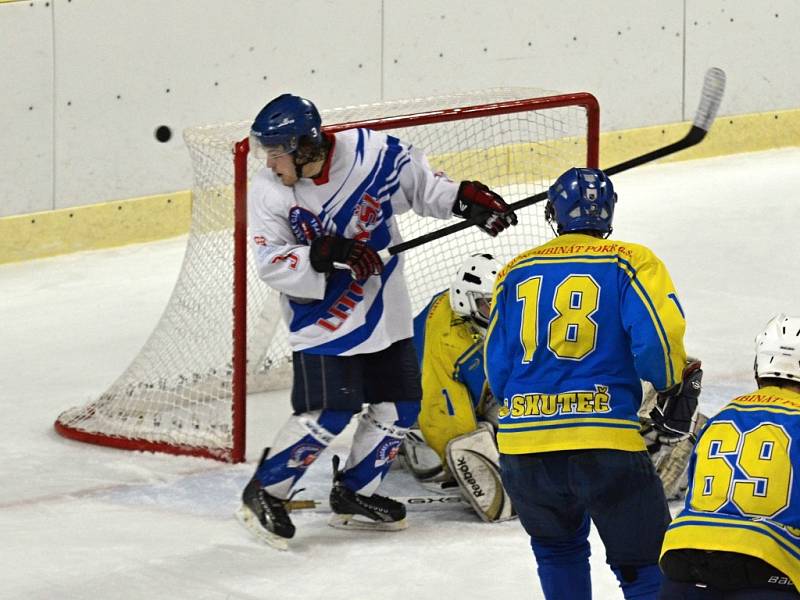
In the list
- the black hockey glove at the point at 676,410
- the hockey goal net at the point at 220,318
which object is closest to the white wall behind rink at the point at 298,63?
the hockey goal net at the point at 220,318

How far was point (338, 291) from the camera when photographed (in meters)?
4.42

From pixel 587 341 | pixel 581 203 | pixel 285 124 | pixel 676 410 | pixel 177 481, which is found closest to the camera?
pixel 587 341

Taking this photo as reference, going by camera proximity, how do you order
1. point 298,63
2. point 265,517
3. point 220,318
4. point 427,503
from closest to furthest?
point 265,517 < point 427,503 < point 220,318 < point 298,63

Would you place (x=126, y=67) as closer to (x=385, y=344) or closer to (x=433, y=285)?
(x=433, y=285)

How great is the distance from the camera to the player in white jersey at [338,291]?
430 cm

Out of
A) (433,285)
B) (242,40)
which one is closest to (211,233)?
(433,285)

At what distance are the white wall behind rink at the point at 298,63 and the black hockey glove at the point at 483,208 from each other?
11.1ft

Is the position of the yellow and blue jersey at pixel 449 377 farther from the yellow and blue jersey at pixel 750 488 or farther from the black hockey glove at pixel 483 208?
the yellow and blue jersey at pixel 750 488

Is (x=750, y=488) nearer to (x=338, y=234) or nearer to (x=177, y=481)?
(x=338, y=234)

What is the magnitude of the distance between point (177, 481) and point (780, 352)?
2448mm

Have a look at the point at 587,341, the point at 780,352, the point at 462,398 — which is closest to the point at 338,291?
the point at 462,398

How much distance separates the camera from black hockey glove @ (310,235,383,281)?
4.28 metres

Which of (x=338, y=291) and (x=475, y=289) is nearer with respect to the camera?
(x=338, y=291)

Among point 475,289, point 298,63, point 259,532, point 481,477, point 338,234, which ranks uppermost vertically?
point 298,63
